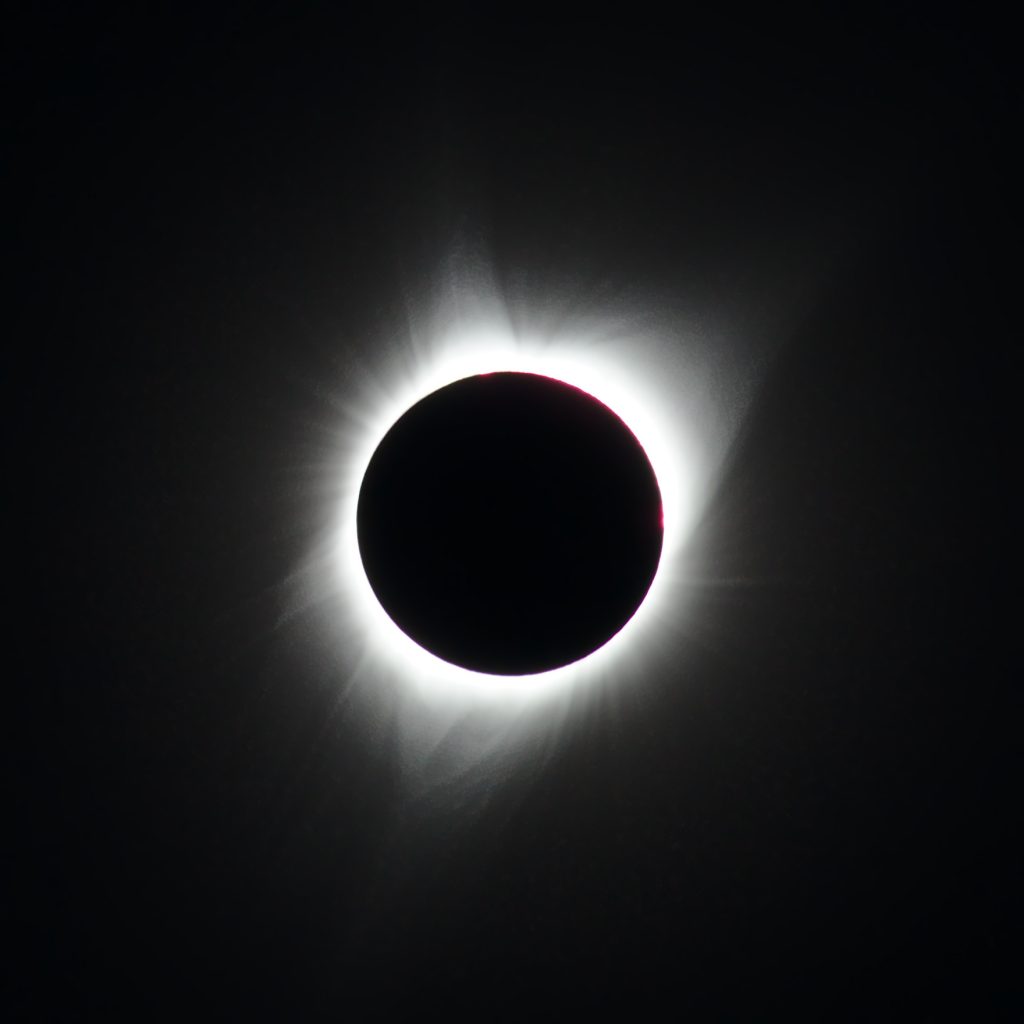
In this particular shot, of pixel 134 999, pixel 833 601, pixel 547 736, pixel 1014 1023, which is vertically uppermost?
pixel 833 601

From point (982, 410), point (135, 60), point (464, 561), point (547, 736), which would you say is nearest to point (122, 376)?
point (135, 60)

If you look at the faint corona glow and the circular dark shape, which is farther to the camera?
the faint corona glow

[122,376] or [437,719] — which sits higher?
[122,376]

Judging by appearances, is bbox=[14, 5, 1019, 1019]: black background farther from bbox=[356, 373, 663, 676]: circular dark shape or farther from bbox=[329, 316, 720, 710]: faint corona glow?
bbox=[356, 373, 663, 676]: circular dark shape

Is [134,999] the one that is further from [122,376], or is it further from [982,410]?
[982,410]

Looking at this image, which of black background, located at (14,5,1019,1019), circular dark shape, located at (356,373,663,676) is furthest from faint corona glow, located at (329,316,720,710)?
circular dark shape, located at (356,373,663,676)

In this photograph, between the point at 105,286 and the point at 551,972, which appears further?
the point at 551,972
